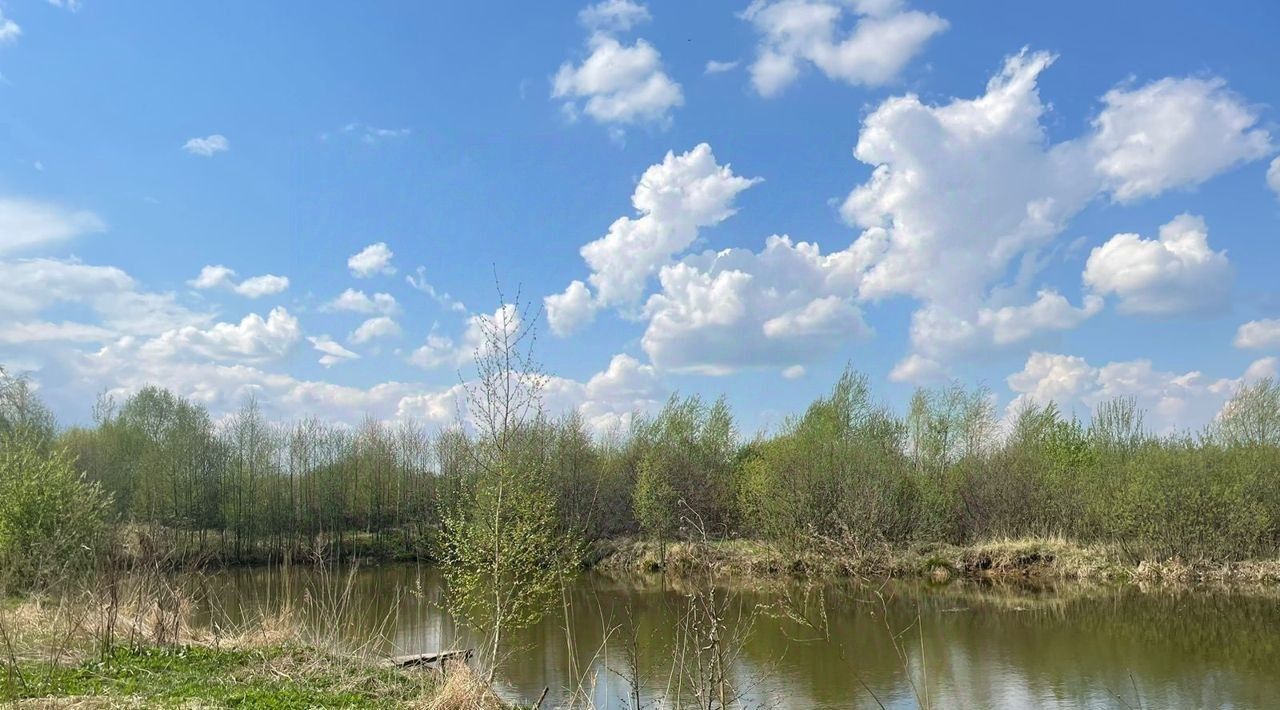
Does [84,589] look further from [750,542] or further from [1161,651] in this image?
[750,542]

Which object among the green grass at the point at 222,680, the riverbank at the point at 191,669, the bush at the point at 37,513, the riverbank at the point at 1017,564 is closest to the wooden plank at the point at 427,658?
the riverbank at the point at 191,669

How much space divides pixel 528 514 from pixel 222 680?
396cm

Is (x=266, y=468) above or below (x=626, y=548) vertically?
above

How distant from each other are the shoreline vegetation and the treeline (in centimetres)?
13

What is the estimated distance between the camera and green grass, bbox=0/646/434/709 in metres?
8.88

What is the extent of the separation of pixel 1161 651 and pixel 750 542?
18.8m

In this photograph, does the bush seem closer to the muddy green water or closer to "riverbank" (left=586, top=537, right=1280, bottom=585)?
the muddy green water

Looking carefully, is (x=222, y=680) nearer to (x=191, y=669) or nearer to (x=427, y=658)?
(x=191, y=669)

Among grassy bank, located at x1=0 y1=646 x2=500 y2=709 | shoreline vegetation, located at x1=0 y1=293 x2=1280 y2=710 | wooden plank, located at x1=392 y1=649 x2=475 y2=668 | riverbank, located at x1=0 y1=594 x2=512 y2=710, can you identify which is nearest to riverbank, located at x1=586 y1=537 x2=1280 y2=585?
shoreline vegetation, located at x1=0 y1=293 x2=1280 y2=710

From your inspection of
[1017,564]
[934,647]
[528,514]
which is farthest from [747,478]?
[528,514]

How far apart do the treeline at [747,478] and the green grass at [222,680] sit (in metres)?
→ 13.8

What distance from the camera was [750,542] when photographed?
3578 cm

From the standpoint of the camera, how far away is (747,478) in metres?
39.2

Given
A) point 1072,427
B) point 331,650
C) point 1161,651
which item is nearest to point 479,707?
point 331,650
